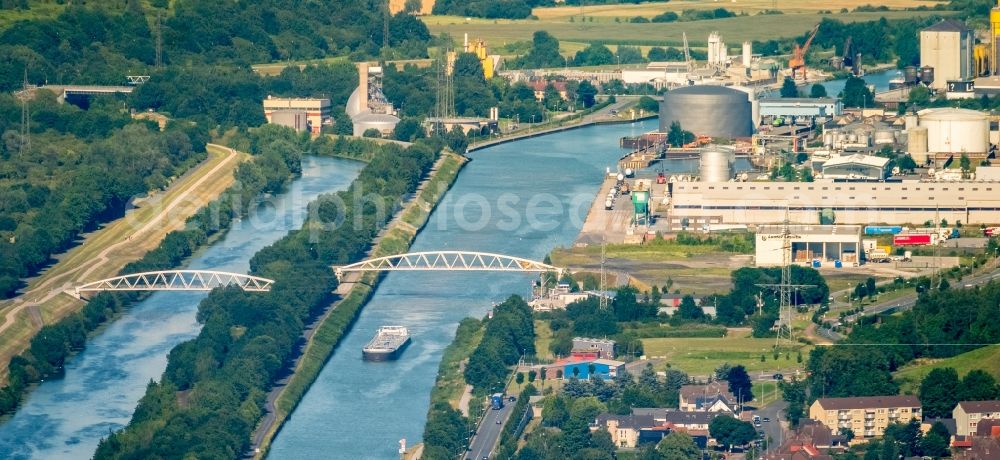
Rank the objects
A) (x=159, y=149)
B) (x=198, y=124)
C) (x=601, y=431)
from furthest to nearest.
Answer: (x=198, y=124) → (x=159, y=149) → (x=601, y=431)

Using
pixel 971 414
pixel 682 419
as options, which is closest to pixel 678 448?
pixel 682 419

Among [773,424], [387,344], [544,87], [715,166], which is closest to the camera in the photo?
[773,424]

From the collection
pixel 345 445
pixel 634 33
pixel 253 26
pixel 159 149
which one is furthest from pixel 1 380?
pixel 634 33

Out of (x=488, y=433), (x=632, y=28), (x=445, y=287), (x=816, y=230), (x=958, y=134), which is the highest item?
(x=632, y=28)

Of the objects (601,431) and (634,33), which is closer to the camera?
(601,431)

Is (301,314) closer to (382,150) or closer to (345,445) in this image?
(345,445)

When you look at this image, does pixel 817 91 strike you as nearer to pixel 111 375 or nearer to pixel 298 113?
pixel 298 113
